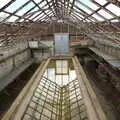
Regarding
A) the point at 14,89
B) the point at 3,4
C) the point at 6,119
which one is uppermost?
the point at 3,4

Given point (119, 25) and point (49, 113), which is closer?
point (49, 113)

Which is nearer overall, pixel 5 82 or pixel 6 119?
pixel 6 119

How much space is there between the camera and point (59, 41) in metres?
18.4

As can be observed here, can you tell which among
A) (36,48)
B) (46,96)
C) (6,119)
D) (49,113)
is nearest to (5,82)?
(46,96)

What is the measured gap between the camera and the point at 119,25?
831 centimetres

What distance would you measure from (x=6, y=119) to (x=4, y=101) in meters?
6.01

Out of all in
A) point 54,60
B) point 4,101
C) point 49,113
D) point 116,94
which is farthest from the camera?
point 54,60

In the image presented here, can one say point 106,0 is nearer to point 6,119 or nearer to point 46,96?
point 46,96

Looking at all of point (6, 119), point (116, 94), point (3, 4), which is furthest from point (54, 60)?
point (6, 119)

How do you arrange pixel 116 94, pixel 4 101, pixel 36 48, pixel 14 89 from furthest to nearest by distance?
pixel 36 48 < pixel 14 89 < pixel 116 94 < pixel 4 101

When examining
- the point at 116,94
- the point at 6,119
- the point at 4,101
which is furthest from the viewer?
the point at 116,94

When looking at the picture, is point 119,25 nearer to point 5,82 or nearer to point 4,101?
point 5,82

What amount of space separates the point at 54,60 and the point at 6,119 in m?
11.7

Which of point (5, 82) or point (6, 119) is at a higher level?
point (6, 119)
